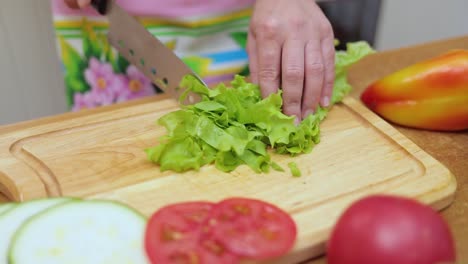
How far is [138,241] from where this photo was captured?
0.87 m

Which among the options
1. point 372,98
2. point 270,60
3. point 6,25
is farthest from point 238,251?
point 6,25

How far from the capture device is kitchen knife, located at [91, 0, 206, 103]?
4.16ft

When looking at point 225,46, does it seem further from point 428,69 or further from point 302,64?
point 428,69

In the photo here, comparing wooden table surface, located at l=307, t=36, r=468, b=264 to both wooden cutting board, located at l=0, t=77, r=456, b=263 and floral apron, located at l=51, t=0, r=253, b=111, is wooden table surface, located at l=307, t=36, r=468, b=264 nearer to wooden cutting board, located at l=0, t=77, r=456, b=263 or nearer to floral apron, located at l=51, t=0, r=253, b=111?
wooden cutting board, located at l=0, t=77, r=456, b=263

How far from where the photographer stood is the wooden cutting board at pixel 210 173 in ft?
3.32

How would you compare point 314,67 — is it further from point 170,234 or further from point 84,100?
point 84,100

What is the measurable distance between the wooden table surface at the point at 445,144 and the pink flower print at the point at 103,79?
20.9 inches

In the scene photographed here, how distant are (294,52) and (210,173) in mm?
334

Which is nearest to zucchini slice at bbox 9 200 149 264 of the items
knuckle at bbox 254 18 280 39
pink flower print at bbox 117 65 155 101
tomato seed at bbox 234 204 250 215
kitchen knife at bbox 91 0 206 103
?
tomato seed at bbox 234 204 250 215

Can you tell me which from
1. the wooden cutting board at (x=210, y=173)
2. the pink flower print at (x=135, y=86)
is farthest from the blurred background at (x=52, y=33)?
the wooden cutting board at (x=210, y=173)

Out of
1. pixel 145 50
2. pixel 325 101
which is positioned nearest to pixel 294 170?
pixel 325 101

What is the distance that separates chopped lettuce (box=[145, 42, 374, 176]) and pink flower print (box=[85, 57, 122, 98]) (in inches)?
15.6

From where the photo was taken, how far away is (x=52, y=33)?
1.89 meters

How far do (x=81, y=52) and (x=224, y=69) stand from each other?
411 mm
